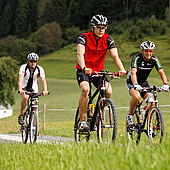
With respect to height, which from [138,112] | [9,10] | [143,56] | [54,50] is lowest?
[138,112]

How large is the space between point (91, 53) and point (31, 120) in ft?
9.57

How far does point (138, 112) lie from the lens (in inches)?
321

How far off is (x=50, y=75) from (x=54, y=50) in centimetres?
1960

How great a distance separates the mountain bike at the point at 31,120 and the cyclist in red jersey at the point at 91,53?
93.1 inches

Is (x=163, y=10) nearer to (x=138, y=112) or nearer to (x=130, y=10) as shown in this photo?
(x=130, y=10)

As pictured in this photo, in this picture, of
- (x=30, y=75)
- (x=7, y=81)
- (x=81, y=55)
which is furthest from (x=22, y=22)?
(x=81, y=55)

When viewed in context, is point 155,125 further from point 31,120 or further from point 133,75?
point 31,120

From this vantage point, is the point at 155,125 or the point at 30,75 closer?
the point at 155,125

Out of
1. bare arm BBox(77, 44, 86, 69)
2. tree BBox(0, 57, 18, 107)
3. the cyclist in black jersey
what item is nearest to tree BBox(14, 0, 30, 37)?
tree BBox(0, 57, 18, 107)

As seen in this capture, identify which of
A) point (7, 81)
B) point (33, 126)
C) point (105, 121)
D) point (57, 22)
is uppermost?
point (57, 22)

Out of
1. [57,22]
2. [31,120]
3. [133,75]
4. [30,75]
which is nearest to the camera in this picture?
[133,75]

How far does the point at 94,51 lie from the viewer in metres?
6.85

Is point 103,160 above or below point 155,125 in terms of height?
below

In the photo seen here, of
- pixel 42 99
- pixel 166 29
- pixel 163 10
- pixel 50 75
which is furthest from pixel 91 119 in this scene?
pixel 163 10
